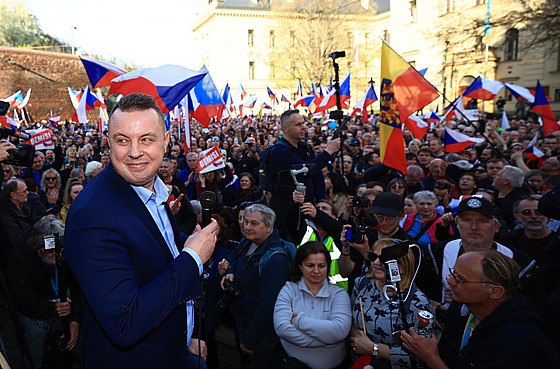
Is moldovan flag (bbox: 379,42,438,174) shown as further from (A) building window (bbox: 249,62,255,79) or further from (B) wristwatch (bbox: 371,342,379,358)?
(A) building window (bbox: 249,62,255,79)

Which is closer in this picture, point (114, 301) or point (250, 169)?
point (114, 301)

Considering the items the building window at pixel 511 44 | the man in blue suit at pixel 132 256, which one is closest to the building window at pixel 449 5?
the building window at pixel 511 44

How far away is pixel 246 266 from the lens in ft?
12.1

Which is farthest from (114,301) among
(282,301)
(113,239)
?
(282,301)

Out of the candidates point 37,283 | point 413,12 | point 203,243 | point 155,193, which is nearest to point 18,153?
point 37,283

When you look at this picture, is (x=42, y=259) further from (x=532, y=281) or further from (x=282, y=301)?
(x=532, y=281)

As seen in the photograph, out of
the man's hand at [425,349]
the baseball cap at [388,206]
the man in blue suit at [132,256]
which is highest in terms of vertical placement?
the man in blue suit at [132,256]

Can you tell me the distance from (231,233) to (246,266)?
2.16 meters

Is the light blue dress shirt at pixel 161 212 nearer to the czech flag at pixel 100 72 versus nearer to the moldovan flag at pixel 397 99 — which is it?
the moldovan flag at pixel 397 99

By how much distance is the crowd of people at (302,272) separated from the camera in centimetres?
150

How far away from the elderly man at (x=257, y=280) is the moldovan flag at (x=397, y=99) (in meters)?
2.49

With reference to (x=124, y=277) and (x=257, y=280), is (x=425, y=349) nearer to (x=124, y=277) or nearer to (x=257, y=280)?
(x=257, y=280)

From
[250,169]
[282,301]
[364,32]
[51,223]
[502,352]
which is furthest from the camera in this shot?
[364,32]

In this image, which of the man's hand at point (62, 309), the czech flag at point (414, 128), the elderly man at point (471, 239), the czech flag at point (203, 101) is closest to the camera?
the elderly man at point (471, 239)
